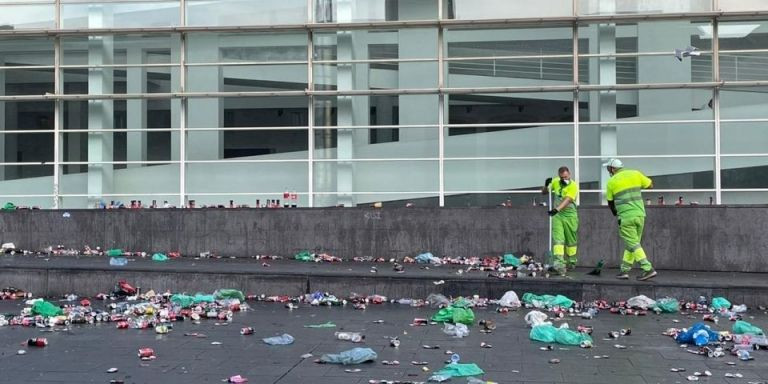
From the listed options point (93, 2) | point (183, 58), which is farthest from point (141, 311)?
point (93, 2)

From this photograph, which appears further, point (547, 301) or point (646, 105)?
point (646, 105)

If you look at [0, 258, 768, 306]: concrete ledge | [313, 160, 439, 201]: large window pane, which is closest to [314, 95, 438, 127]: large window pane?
[313, 160, 439, 201]: large window pane

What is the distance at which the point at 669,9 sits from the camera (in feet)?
48.3

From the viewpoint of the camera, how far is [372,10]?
1565 centimetres

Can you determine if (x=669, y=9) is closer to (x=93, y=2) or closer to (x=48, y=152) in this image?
(x=93, y=2)

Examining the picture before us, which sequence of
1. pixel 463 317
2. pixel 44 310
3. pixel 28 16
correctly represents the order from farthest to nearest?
pixel 28 16 < pixel 44 310 < pixel 463 317

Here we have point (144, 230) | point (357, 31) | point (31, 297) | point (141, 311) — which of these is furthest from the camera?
point (357, 31)

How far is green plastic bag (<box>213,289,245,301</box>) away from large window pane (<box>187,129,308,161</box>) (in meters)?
5.23

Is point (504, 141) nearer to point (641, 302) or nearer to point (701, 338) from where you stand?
point (641, 302)

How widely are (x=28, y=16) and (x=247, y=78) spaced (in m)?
4.98

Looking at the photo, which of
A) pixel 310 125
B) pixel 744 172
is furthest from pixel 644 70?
pixel 310 125

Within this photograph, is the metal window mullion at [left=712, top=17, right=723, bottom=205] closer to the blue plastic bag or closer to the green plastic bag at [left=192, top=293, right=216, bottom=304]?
the blue plastic bag

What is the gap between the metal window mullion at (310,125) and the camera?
15602 mm

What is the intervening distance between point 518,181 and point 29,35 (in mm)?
10765
